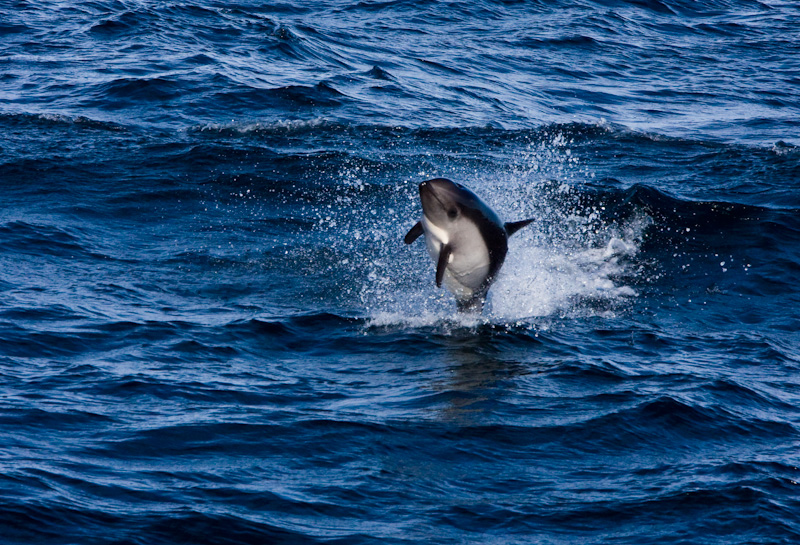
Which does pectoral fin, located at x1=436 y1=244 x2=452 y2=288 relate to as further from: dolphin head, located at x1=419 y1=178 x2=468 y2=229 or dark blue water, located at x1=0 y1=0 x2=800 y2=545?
dark blue water, located at x1=0 y1=0 x2=800 y2=545

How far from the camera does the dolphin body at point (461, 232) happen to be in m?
12.0

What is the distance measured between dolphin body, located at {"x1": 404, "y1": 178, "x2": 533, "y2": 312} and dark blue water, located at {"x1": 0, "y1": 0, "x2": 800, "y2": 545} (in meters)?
0.89

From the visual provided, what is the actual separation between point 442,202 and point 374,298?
8.41ft

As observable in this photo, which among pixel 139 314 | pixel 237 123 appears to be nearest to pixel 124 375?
pixel 139 314

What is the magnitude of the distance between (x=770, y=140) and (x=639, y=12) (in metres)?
15.3

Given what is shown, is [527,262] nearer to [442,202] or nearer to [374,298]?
[374,298]

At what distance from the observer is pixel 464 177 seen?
19.2m

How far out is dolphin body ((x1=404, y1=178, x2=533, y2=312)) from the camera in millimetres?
12031

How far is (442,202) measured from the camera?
12.0m

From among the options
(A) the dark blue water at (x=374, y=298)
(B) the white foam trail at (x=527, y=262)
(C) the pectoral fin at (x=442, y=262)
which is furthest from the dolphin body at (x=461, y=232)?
(B) the white foam trail at (x=527, y=262)

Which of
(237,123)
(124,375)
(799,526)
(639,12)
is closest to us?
(799,526)

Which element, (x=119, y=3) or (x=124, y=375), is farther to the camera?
(x=119, y=3)

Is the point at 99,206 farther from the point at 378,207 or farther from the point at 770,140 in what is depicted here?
the point at 770,140

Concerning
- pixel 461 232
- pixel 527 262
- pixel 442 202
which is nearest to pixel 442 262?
pixel 461 232
